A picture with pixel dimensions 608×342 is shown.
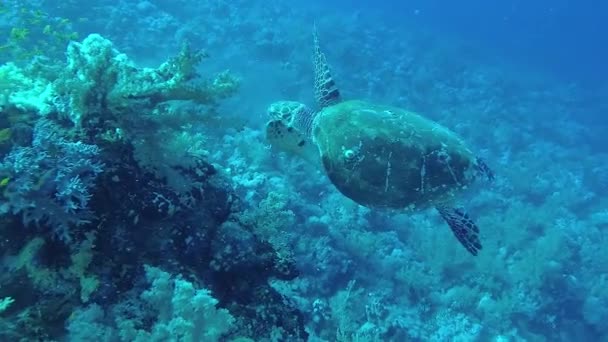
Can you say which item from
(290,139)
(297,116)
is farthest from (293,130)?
(297,116)

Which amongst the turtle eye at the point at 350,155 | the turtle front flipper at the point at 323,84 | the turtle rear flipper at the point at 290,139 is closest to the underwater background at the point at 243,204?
the turtle rear flipper at the point at 290,139

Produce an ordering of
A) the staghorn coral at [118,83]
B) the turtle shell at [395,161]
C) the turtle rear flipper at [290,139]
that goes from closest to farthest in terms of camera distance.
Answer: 1. the staghorn coral at [118,83]
2. the turtle shell at [395,161]
3. the turtle rear flipper at [290,139]

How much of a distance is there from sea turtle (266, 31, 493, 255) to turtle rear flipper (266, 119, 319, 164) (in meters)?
0.01

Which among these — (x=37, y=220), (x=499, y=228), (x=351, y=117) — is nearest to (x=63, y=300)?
(x=37, y=220)

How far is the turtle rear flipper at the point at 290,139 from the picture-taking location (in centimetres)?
496

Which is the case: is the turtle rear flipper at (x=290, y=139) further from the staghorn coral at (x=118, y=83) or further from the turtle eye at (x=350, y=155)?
the staghorn coral at (x=118, y=83)

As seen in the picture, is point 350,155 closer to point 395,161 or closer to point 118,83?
point 395,161

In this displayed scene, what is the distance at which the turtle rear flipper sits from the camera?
4.96 m

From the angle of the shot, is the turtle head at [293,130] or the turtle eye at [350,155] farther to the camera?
the turtle head at [293,130]

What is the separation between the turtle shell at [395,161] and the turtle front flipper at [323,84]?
1.13m

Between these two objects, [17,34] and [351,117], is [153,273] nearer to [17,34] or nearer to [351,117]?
[351,117]

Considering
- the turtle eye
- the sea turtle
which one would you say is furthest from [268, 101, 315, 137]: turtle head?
the turtle eye

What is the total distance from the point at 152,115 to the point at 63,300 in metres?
1.34

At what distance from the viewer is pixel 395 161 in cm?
454
